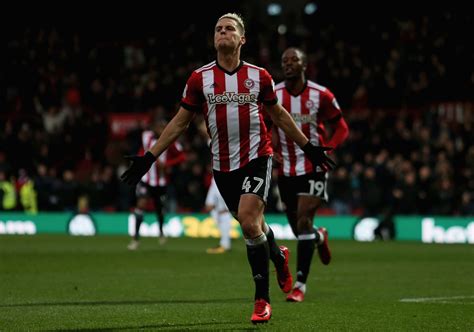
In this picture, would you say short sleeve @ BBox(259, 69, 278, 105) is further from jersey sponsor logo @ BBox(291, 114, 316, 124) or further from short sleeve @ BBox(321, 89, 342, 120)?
short sleeve @ BBox(321, 89, 342, 120)

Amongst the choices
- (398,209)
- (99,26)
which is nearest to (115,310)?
(398,209)

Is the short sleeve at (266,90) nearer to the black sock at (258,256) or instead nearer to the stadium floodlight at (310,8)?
the black sock at (258,256)

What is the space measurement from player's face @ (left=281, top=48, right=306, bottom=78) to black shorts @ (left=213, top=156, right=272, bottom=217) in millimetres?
2349

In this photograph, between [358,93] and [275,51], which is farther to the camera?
[275,51]

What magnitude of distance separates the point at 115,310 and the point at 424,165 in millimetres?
15624

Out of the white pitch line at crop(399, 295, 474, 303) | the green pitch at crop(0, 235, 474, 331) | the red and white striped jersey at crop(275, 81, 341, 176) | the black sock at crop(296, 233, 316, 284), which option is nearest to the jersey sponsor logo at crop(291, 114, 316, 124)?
the red and white striped jersey at crop(275, 81, 341, 176)

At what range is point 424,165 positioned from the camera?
23906 millimetres

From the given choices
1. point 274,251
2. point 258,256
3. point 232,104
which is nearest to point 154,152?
point 232,104

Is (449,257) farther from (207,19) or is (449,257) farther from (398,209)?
(207,19)

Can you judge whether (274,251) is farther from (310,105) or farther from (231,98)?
(310,105)

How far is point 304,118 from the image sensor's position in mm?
11023

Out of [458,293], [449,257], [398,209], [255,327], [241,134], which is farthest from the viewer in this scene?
[398,209]

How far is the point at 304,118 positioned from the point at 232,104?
2.52 meters

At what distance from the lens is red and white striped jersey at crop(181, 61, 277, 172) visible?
861cm
